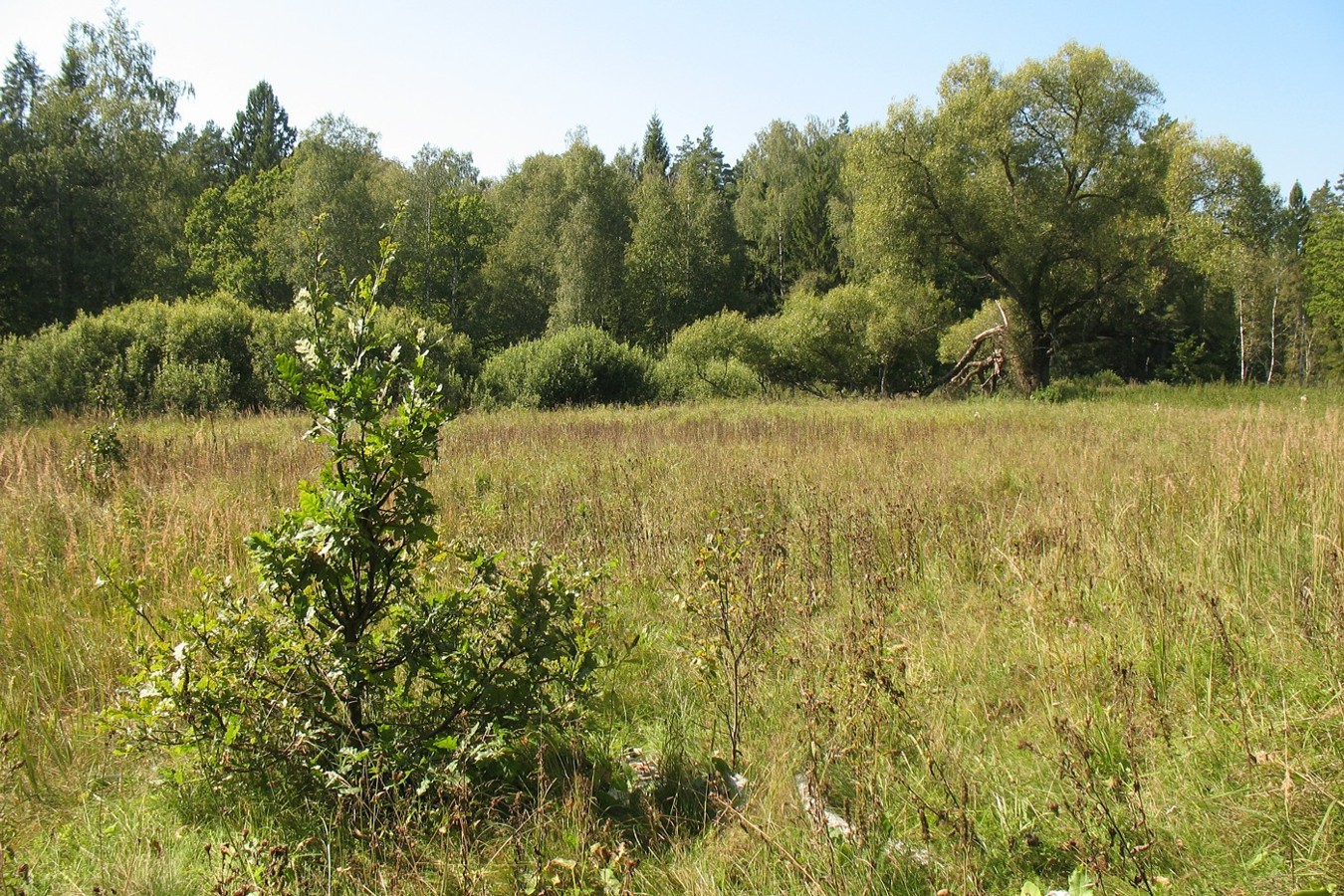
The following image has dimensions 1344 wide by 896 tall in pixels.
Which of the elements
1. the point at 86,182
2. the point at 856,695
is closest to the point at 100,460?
the point at 856,695

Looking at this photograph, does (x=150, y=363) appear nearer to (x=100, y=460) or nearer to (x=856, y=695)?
(x=100, y=460)

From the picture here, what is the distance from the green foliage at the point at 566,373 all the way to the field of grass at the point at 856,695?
670 inches

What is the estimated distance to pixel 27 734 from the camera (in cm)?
330

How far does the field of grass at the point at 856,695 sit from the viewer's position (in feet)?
7.61

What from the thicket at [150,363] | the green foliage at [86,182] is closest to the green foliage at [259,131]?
the green foliage at [86,182]

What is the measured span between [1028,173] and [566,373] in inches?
595

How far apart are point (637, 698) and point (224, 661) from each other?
1782mm

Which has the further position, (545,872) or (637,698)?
(637,698)

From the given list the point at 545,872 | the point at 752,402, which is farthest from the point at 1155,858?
the point at 752,402

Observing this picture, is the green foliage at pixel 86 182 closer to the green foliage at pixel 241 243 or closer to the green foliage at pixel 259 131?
the green foliage at pixel 241 243

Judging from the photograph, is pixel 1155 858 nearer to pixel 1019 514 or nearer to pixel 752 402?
pixel 1019 514

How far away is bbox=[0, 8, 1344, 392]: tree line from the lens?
76.5 ft

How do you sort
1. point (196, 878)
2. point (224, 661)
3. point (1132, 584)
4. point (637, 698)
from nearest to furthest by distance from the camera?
point (196, 878), point (224, 661), point (637, 698), point (1132, 584)

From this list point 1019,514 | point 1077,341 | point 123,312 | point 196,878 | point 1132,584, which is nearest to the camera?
point 196,878
